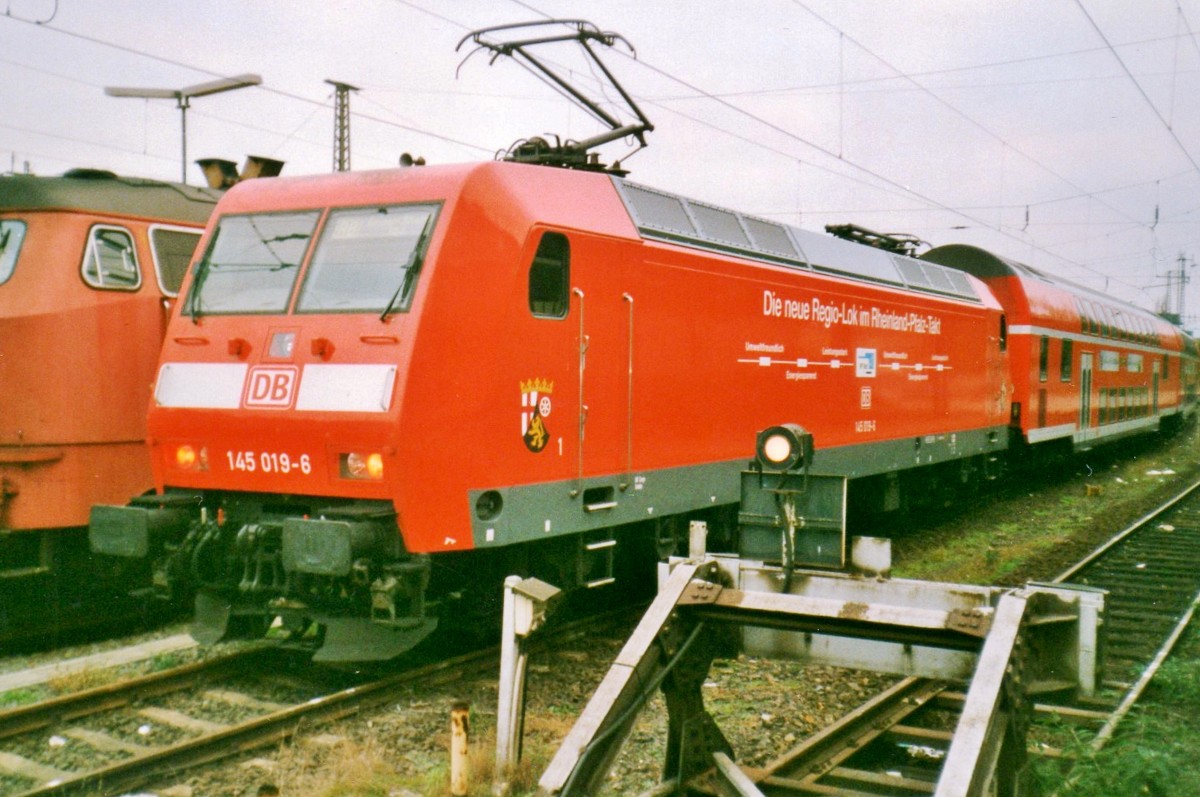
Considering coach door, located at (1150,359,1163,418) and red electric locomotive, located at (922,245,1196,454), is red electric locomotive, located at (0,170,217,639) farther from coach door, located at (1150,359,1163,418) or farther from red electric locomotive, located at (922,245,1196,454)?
coach door, located at (1150,359,1163,418)

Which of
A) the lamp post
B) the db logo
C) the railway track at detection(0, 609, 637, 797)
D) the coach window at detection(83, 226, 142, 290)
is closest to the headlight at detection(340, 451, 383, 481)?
the db logo

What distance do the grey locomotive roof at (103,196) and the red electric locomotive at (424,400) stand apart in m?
1.34

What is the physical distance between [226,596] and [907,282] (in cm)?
865

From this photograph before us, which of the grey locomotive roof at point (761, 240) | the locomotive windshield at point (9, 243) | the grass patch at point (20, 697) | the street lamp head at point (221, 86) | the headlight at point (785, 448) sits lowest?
the grass patch at point (20, 697)

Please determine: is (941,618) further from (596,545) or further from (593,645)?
(593,645)

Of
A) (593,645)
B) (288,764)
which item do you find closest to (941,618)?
(288,764)

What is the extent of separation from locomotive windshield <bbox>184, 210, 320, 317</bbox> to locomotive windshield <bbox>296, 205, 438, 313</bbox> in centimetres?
20

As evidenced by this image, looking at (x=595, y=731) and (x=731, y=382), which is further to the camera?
(x=731, y=382)

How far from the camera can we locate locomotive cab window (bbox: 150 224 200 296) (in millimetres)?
8336

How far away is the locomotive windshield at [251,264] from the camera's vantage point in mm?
6719

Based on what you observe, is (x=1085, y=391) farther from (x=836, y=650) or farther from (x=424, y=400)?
(x=836, y=650)

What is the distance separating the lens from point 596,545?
23.6ft

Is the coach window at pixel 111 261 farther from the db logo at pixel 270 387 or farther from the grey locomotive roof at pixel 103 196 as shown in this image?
the db logo at pixel 270 387

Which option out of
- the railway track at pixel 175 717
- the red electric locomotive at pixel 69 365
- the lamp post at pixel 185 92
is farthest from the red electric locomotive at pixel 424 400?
the lamp post at pixel 185 92
